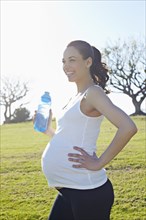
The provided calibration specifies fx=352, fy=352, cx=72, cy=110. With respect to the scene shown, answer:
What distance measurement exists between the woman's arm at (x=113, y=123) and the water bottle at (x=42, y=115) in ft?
2.41

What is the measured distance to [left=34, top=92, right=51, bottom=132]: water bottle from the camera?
9.36 feet

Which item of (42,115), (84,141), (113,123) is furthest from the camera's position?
(42,115)

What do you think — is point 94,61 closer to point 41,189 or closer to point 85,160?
point 85,160

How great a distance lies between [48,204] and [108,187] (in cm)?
302

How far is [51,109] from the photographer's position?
118 inches

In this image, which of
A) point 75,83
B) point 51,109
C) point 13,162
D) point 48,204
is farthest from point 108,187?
point 13,162

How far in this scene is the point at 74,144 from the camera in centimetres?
218

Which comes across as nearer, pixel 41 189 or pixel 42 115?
pixel 42 115

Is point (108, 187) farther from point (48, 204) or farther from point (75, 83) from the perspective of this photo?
point (48, 204)

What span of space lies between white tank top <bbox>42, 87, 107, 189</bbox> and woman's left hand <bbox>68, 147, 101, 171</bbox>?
0.04 m

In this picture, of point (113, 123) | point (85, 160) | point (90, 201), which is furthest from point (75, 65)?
point (90, 201)

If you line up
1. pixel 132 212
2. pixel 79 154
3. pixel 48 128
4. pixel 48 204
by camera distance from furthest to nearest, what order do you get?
1. pixel 48 204
2. pixel 132 212
3. pixel 48 128
4. pixel 79 154

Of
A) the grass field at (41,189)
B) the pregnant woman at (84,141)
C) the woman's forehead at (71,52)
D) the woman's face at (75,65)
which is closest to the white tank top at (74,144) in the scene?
the pregnant woman at (84,141)

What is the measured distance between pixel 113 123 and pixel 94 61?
51cm
